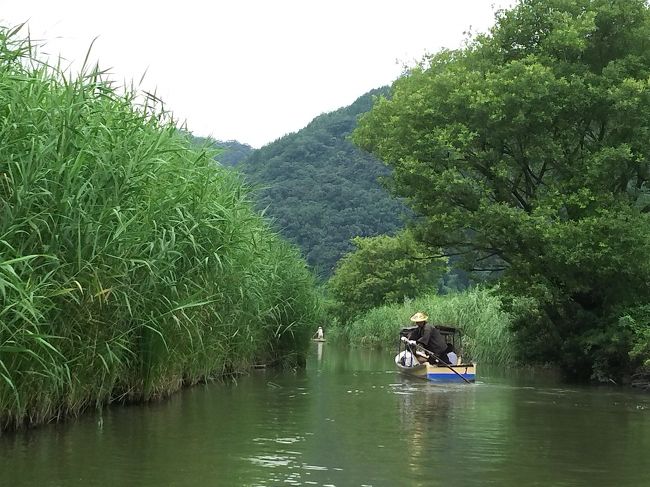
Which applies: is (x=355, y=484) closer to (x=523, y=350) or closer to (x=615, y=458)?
(x=615, y=458)

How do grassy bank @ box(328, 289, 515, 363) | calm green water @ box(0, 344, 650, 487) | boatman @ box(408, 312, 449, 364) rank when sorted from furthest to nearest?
1. grassy bank @ box(328, 289, 515, 363)
2. boatman @ box(408, 312, 449, 364)
3. calm green water @ box(0, 344, 650, 487)

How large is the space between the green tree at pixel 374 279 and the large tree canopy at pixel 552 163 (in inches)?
887

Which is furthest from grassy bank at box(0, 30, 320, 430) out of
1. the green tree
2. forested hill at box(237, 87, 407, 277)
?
forested hill at box(237, 87, 407, 277)

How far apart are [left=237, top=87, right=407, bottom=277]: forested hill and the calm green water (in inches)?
1724

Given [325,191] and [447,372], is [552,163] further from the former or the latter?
[325,191]

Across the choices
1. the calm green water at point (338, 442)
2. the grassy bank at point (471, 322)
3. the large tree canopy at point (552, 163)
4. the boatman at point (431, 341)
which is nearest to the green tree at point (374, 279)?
the grassy bank at point (471, 322)

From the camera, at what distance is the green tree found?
43.3 meters

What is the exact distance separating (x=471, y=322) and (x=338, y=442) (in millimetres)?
17100

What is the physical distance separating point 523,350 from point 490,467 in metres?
13.2

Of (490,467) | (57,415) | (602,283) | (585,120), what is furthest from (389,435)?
(585,120)

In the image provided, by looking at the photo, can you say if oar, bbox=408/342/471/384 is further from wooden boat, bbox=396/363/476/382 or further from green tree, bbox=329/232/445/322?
green tree, bbox=329/232/445/322

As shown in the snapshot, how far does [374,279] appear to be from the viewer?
43250 mm

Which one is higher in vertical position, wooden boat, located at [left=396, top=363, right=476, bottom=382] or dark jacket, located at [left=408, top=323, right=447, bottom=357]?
dark jacket, located at [left=408, top=323, right=447, bottom=357]

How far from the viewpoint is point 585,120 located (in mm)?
18844
